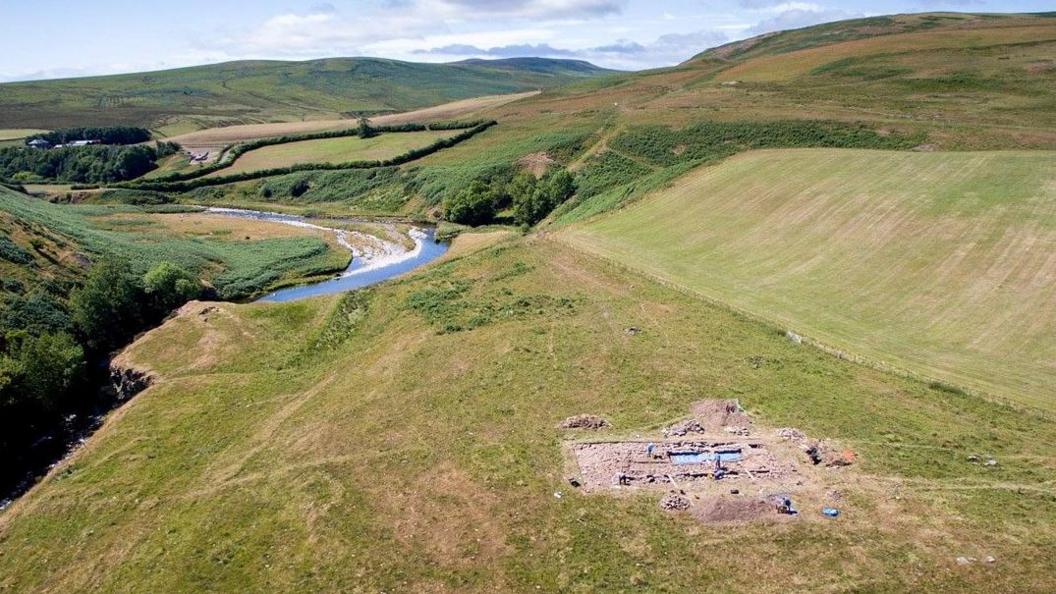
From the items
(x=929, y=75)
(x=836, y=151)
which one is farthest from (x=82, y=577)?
(x=929, y=75)

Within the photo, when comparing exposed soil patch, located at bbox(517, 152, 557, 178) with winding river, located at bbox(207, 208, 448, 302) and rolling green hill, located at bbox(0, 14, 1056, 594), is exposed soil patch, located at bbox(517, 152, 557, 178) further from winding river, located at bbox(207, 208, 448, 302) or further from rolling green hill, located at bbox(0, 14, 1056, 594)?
rolling green hill, located at bbox(0, 14, 1056, 594)

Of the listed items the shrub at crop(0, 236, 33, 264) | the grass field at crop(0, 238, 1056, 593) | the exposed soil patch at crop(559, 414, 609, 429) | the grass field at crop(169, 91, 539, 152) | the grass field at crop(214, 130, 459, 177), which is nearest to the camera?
the grass field at crop(0, 238, 1056, 593)

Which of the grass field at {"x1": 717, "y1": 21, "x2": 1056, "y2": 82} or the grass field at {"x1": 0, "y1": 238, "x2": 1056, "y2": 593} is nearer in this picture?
the grass field at {"x1": 0, "y1": 238, "x2": 1056, "y2": 593}

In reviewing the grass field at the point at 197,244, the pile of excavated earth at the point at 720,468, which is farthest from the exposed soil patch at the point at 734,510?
the grass field at the point at 197,244

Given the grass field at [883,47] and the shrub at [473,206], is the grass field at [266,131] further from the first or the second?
the shrub at [473,206]

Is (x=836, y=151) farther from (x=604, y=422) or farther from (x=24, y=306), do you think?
(x=24, y=306)

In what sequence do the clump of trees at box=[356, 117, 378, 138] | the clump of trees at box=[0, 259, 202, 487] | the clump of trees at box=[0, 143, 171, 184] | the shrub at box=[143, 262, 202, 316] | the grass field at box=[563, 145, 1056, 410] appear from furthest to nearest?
the clump of trees at box=[356, 117, 378, 138] → the clump of trees at box=[0, 143, 171, 184] → the shrub at box=[143, 262, 202, 316] → the clump of trees at box=[0, 259, 202, 487] → the grass field at box=[563, 145, 1056, 410]

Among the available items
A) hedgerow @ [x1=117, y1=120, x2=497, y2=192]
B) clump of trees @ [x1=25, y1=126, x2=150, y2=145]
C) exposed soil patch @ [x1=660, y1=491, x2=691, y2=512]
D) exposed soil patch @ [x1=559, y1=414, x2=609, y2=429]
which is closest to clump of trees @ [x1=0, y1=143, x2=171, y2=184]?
hedgerow @ [x1=117, y1=120, x2=497, y2=192]
